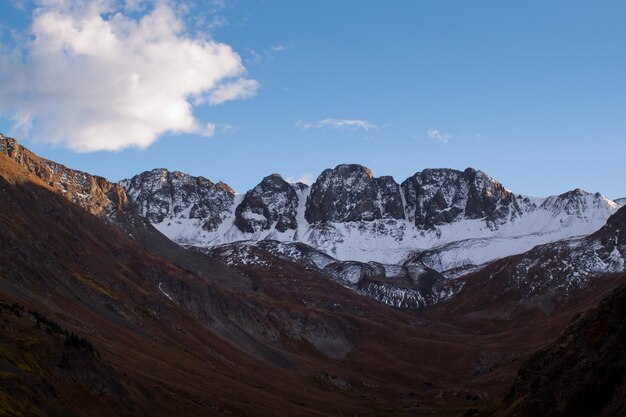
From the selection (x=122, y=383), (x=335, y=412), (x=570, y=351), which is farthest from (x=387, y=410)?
(x=570, y=351)

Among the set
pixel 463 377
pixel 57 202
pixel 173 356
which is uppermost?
pixel 57 202

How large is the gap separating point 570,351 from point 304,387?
110m

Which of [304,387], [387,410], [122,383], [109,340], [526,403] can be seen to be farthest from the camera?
[304,387]

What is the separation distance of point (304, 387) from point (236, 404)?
1983 inches

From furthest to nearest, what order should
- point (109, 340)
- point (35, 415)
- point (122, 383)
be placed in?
point (109, 340) → point (122, 383) → point (35, 415)

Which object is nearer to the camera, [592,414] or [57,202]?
[592,414]

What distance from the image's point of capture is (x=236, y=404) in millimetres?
100438

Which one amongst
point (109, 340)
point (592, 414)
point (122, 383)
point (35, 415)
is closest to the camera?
point (592, 414)

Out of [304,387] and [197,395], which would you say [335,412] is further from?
[197,395]

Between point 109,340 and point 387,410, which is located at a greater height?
point 109,340

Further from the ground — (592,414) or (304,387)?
(592,414)

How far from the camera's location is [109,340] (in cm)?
11125

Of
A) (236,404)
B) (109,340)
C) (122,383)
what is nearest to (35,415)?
(122,383)

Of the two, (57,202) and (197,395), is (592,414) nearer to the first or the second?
(197,395)
